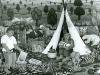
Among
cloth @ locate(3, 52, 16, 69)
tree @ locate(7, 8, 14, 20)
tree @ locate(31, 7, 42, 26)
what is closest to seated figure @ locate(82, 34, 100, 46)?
tree @ locate(31, 7, 42, 26)

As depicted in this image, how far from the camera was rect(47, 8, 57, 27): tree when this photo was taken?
27.3 feet

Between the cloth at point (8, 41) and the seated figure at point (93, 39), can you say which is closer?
the cloth at point (8, 41)

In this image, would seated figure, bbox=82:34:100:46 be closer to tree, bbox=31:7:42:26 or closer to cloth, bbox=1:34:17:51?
tree, bbox=31:7:42:26

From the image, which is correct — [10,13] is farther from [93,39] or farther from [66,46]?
[66,46]

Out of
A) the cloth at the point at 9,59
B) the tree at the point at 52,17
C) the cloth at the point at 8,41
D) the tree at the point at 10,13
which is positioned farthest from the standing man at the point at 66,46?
the tree at the point at 10,13

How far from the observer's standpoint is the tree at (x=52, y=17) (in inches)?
328

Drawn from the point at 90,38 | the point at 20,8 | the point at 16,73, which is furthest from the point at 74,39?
the point at 20,8

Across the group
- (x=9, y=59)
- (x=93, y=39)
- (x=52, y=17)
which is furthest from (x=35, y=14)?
(x=9, y=59)

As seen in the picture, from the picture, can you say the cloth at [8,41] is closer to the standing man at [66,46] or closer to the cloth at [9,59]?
the cloth at [9,59]

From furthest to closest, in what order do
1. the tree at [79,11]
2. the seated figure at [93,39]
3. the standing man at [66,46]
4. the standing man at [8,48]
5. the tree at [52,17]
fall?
the tree at [79,11] < the tree at [52,17] < the seated figure at [93,39] < the standing man at [66,46] < the standing man at [8,48]

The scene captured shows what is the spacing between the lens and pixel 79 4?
8.49 m

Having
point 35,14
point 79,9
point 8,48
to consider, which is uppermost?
point 79,9

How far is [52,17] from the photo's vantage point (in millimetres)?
8359

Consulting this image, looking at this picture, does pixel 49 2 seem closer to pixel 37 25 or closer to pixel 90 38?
pixel 37 25
